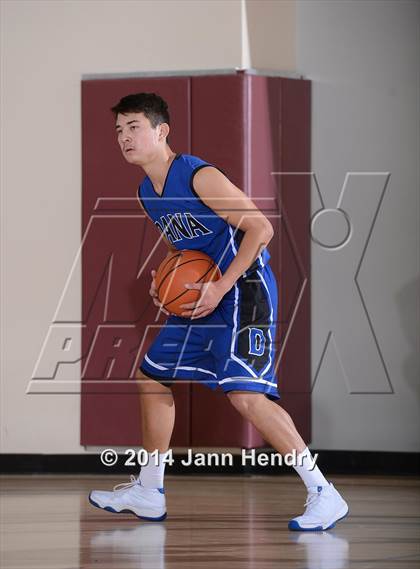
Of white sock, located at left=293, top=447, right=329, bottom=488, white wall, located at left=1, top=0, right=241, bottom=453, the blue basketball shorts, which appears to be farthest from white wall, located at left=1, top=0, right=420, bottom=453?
white sock, located at left=293, top=447, right=329, bottom=488

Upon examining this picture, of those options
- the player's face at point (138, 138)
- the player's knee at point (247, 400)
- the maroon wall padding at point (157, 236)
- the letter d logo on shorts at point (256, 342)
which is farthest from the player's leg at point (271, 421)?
the maroon wall padding at point (157, 236)

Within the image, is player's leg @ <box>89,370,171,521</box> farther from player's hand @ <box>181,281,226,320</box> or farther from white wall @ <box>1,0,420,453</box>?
white wall @ <box>1,0,420,453</box>

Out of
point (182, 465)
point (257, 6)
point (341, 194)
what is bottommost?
point (182, 465)

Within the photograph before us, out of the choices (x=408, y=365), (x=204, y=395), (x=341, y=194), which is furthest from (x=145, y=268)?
(x=408, y=365)

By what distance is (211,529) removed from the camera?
3.65 m

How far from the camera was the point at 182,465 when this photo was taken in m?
4.94

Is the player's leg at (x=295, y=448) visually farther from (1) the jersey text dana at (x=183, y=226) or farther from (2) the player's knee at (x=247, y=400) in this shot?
(1) the jersey text dana at (x=183, y=226)

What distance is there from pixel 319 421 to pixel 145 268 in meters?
1.10

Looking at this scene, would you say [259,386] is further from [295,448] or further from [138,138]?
[138,138]

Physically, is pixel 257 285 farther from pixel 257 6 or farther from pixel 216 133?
pixel 257 6

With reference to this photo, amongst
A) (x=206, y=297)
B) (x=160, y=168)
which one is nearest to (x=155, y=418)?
(x=206, y=297)

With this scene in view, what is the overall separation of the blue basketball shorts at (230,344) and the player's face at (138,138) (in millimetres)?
574

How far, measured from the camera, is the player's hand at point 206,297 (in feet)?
11.8

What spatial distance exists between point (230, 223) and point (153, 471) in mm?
932
